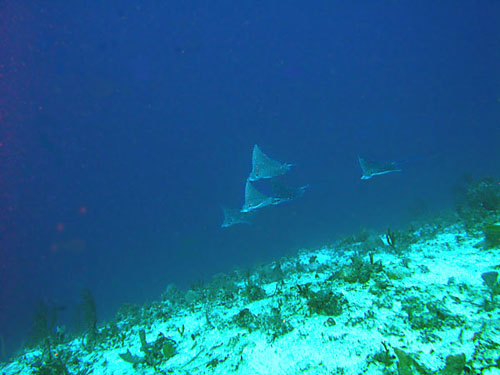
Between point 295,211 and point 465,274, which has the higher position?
point 465,274

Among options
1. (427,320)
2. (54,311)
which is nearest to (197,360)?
(427,320)

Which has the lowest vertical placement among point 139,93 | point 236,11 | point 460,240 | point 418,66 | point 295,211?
point 295,211

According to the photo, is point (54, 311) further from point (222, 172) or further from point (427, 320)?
point (222, 172)

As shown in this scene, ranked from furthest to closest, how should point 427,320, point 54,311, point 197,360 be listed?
point 54,311 < point 197,360 < point 427,320

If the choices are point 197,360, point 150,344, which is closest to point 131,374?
point 150,344

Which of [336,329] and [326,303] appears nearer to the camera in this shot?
[336,329]

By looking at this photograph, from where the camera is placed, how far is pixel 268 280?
24.5 feet

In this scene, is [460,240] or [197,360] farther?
[460,240]

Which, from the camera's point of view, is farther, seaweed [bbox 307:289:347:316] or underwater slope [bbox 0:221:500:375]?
seaweed [bbox 307:289:347:316]

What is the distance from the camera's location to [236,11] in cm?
11794

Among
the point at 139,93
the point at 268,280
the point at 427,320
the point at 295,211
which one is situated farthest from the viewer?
the point at 139,93

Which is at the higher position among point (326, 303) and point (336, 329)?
point (326, 303)

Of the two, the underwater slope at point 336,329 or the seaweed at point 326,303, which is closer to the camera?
the underwater slope at point 336,329

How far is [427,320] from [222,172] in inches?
4146
